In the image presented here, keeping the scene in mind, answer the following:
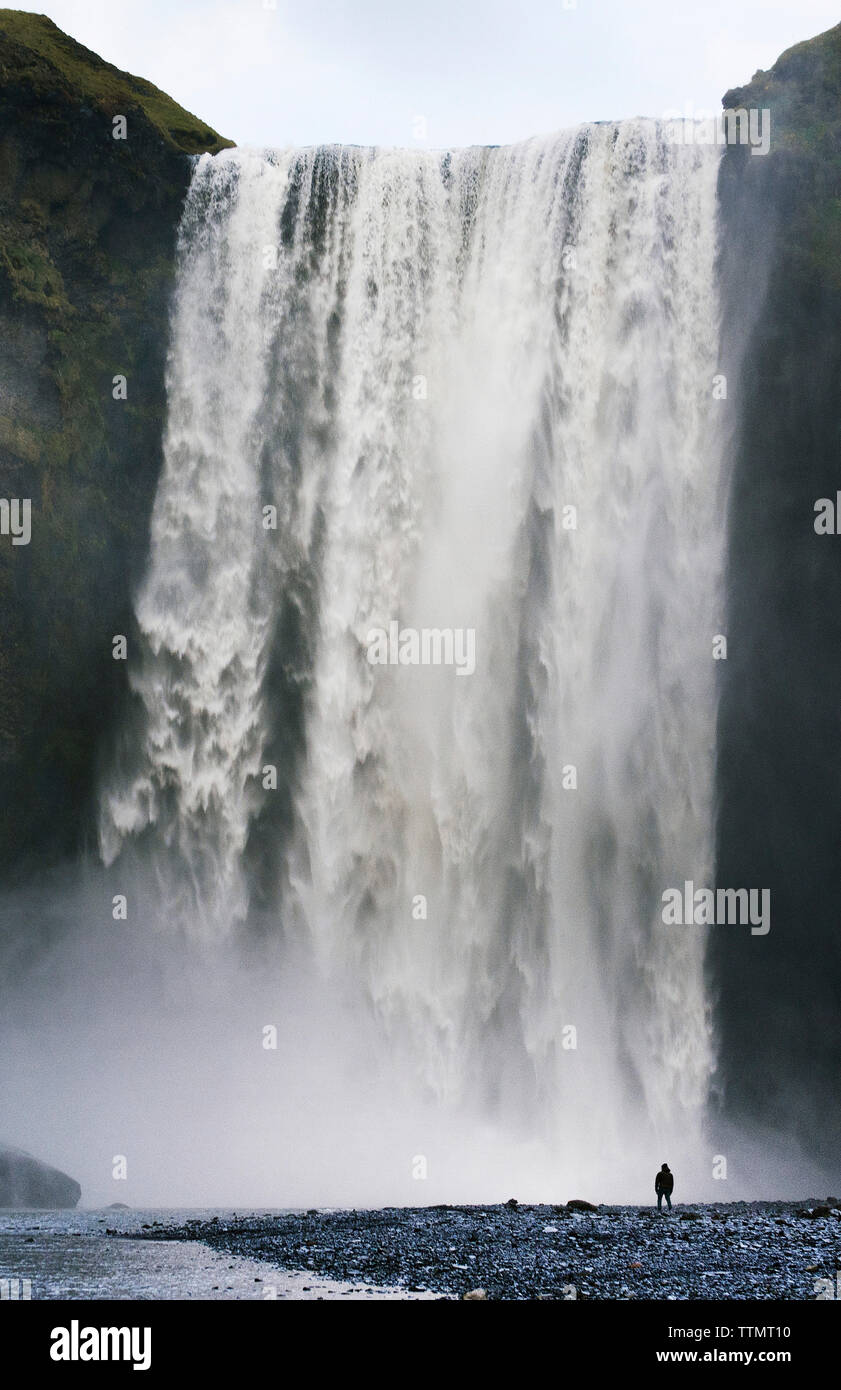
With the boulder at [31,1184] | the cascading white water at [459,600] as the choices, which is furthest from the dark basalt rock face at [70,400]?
the boulder at [31,1184]

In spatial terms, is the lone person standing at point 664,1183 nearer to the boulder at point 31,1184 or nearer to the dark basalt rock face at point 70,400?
the boulder at point 31,1184

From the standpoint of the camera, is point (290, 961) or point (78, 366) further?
point (78, 366)

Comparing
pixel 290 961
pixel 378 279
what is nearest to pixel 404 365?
pixel 378 279

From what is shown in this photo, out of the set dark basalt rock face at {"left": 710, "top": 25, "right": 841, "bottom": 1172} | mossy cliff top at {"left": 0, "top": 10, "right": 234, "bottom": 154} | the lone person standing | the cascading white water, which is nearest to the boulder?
the cascading white water

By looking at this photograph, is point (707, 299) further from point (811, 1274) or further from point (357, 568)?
point (811, 1274)

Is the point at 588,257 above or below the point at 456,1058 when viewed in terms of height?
above

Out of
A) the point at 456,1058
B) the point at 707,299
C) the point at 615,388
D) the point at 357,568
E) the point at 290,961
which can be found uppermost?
the point at 707,299
